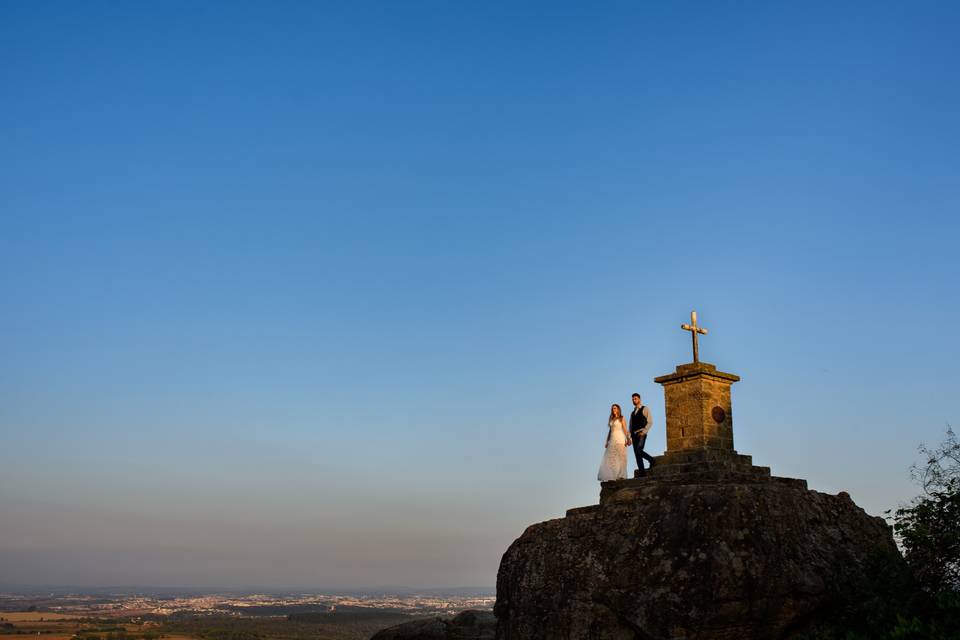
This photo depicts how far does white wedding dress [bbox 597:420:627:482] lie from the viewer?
2172cm

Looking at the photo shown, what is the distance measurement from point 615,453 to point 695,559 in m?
5.08

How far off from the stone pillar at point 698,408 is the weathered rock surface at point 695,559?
1.42 feet

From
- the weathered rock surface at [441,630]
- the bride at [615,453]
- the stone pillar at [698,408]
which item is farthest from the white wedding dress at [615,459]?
the weathered rock surface at [441,630]

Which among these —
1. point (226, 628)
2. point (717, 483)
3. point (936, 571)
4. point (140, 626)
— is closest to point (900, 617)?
point (936, 571)

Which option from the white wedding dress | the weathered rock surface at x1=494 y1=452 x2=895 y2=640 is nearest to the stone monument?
the weathered rock surface at x1=494 y1=452 x2=895 y2=640

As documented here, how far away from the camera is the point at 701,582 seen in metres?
16.7

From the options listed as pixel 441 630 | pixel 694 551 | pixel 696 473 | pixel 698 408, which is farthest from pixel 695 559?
pixel 441 630

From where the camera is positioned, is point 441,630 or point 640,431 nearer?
point 640,431

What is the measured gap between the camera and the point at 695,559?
1703 centimetres

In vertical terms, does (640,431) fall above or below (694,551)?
above

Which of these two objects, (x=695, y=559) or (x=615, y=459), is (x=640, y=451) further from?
(x=695, y=559)

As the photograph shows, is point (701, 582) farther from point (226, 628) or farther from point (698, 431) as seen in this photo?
point (226, 628)

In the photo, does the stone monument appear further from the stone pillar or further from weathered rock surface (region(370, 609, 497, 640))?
weathered rock surface (region(370, 609, 497, 640))

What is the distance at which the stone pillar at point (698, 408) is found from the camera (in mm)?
20578
